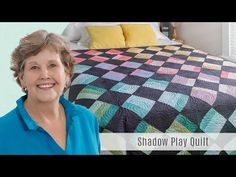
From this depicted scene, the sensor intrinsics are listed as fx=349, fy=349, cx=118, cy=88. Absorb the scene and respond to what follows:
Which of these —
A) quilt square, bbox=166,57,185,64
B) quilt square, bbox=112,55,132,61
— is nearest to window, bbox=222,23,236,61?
quilt square, bbox=166,57,185,64

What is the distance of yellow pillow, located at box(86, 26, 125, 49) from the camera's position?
11.2ft

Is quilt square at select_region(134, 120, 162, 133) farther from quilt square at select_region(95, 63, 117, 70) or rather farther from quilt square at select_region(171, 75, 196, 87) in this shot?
quilt square at select_region(95, 63, 117, 70)

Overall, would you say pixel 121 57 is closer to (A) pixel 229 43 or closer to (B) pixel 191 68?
(B) pixel 191 68

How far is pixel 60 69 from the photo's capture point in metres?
1.08

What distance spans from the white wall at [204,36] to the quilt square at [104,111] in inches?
74.7

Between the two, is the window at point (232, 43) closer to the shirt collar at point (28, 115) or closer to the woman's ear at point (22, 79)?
the shirt collar at point (28, 115)

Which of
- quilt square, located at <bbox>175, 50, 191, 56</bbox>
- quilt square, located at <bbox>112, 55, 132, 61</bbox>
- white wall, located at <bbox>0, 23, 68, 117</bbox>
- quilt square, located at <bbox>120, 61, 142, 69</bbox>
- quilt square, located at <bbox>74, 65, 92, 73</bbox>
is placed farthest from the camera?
quilt square, located at <bbox>175, 50, 191, 56</bbox>

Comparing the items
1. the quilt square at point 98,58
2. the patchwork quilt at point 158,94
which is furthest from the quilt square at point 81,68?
the quilt square at point 98,58

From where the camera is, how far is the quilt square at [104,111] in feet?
6.19

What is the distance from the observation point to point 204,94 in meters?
2.06

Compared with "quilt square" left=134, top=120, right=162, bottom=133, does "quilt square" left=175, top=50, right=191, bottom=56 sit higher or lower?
higher
